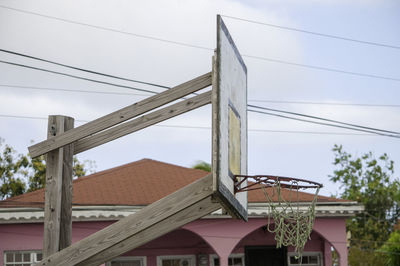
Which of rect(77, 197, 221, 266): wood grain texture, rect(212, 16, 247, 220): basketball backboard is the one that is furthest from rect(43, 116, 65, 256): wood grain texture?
rect(212, 16, 247, 220): basketball backboard

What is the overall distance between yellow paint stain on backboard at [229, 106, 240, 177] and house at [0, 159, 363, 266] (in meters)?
7.17

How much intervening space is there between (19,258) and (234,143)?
8780 millimetres

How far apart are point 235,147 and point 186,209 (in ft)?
3.89

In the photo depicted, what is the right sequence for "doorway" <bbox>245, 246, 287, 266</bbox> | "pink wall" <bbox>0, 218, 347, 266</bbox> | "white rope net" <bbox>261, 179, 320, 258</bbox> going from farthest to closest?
1. "doorway" <bbox>245, 246, 287, 266</bbox>
2. "pink wall" <bbox>0, 218, 347, 266</bbox>
3. "white rope net" <bbox>261, 179, 320, 258</bbox>

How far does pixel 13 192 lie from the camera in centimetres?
3073

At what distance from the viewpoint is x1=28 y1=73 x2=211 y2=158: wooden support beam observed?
8508mm

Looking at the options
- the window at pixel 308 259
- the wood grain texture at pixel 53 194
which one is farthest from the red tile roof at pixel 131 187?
the wood grain texture at pixel 53 194

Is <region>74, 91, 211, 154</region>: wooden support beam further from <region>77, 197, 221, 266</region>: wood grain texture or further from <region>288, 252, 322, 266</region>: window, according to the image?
<region>288, 252, 322, 266</region>: window

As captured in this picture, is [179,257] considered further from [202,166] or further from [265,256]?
[202,166]

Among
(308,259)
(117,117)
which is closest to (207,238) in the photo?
(308,259)

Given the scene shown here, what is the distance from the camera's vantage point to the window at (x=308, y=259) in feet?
59.2

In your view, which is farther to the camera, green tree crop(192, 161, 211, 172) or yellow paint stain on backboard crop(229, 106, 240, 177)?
green tree crop(192, 161, 211, 172)

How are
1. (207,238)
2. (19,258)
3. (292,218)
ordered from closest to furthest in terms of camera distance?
(292,218), (19,258), (207,238)

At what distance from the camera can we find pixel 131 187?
1800cm
